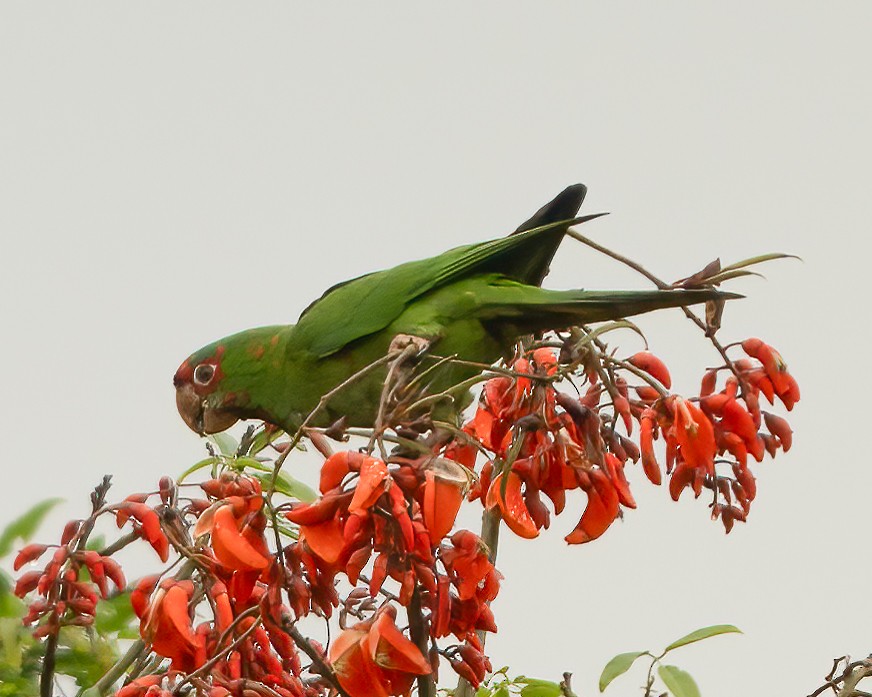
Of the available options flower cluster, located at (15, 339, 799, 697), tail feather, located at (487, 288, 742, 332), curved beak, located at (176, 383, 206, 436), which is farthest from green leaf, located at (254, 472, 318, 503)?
curved beak, located at (176, 383, 206, 436)

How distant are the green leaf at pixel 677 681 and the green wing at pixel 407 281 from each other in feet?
4.15

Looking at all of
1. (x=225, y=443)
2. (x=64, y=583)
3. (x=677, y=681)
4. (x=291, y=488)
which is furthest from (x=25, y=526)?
(x=677, y=681)

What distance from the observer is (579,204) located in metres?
3.31

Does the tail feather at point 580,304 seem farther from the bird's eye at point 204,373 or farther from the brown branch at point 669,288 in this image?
the bird's eye at point 204,373

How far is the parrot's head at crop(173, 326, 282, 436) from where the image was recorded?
154 inches

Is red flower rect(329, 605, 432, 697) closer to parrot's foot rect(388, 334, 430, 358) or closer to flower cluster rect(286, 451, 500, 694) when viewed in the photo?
flower cluster rect(286, 451, 500, 694)

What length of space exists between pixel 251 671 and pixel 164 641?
0.25 metres

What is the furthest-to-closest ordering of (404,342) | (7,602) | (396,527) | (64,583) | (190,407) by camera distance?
(190,407)
(404,342)
(64,583)
(7,602)
(396,527)

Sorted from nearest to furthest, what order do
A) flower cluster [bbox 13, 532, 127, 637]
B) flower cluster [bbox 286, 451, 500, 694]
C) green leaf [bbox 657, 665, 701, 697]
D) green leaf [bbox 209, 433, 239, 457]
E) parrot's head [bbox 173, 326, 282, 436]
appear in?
flower cluster [bbox 286, 451, 500, 694]
flower cluster [bbox 13, 532, 127, 637]
green leaf [bbox 657, 665, 701, 697]
green leaf [bbox 209, 433, 239, 457]
parrot's head [bbox 173, 326, 282, 436]

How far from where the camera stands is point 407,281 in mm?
3676

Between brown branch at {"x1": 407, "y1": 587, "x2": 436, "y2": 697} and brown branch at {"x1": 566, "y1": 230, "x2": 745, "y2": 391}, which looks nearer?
brown branch at {"x1": 407, "y1": 587, "x2": 436, "y2": 697}

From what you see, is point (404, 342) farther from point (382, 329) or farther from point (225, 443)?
point (225, 443)

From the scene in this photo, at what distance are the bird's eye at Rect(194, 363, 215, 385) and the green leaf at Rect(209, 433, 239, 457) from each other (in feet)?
0.68

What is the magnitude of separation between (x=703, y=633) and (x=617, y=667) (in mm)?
253
